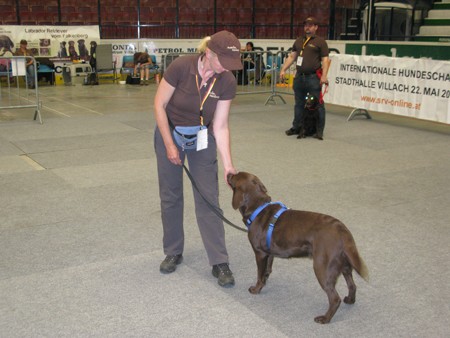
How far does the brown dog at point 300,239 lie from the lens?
110 inches

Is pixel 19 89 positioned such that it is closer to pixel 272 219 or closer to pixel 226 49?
pixel 226 49

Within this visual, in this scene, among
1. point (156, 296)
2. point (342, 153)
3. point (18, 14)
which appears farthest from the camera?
point (18, 14)

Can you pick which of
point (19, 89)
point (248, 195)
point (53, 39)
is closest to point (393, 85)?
point (248, 195)

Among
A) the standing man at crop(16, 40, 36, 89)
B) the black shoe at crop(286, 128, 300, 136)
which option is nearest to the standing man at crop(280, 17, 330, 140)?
the black shoe at crop(286, 128, 300, 136)

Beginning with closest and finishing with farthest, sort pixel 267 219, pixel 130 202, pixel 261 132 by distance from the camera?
pixel 267 219 → pixel 130 202 → pixel 261 132

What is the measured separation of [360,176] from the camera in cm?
597

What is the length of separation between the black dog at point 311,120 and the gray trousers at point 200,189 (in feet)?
15.3

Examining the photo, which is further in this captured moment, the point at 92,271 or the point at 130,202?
the point at 130,202

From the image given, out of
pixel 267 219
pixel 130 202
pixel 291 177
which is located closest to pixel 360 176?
pixel 291 177

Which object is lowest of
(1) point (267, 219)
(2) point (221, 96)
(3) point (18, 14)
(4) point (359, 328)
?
(4) point (359, 328)

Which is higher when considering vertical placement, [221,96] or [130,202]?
[221,96]

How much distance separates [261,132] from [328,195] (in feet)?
11.3

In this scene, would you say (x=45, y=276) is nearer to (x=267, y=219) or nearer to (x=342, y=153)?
(x=267, y=219)

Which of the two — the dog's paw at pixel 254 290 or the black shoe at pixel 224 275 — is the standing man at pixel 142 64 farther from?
the dog's paw at pixel 254 290
